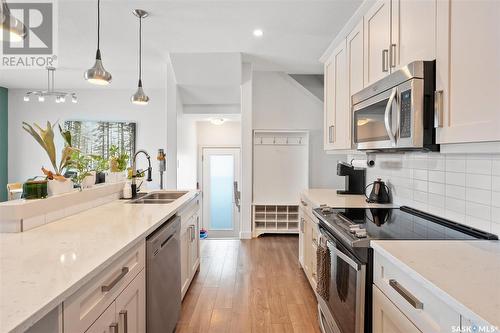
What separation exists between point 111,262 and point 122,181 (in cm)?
165

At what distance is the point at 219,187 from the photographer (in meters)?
6.88

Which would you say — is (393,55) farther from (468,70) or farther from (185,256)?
(185,256)

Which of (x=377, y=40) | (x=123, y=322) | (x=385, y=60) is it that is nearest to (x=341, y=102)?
(x=377, y=40)

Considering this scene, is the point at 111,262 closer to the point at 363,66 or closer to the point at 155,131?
the point at 363,66

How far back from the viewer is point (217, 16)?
3.02m

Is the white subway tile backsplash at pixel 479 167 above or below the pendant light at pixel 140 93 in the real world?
below

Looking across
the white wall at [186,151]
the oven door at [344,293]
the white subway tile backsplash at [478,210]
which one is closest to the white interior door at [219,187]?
the white wall at [186,151]

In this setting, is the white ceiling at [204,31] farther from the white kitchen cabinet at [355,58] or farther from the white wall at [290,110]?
the white kitchen cabinet at [355,58]

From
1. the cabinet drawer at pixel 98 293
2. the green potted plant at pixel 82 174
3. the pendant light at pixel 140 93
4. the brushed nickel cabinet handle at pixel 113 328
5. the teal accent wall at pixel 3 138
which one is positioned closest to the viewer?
the cabinet drawer at pixel 98 293

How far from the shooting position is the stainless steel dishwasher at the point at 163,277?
1.63 meters

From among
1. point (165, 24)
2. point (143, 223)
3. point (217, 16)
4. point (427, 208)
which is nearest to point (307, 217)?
point (427, 208)

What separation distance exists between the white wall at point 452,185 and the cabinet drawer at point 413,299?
63 centimetres

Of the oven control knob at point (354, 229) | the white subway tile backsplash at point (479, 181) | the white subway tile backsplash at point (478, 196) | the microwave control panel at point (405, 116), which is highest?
the microwave control panel at point (405, 116)

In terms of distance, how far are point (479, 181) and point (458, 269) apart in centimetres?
73
